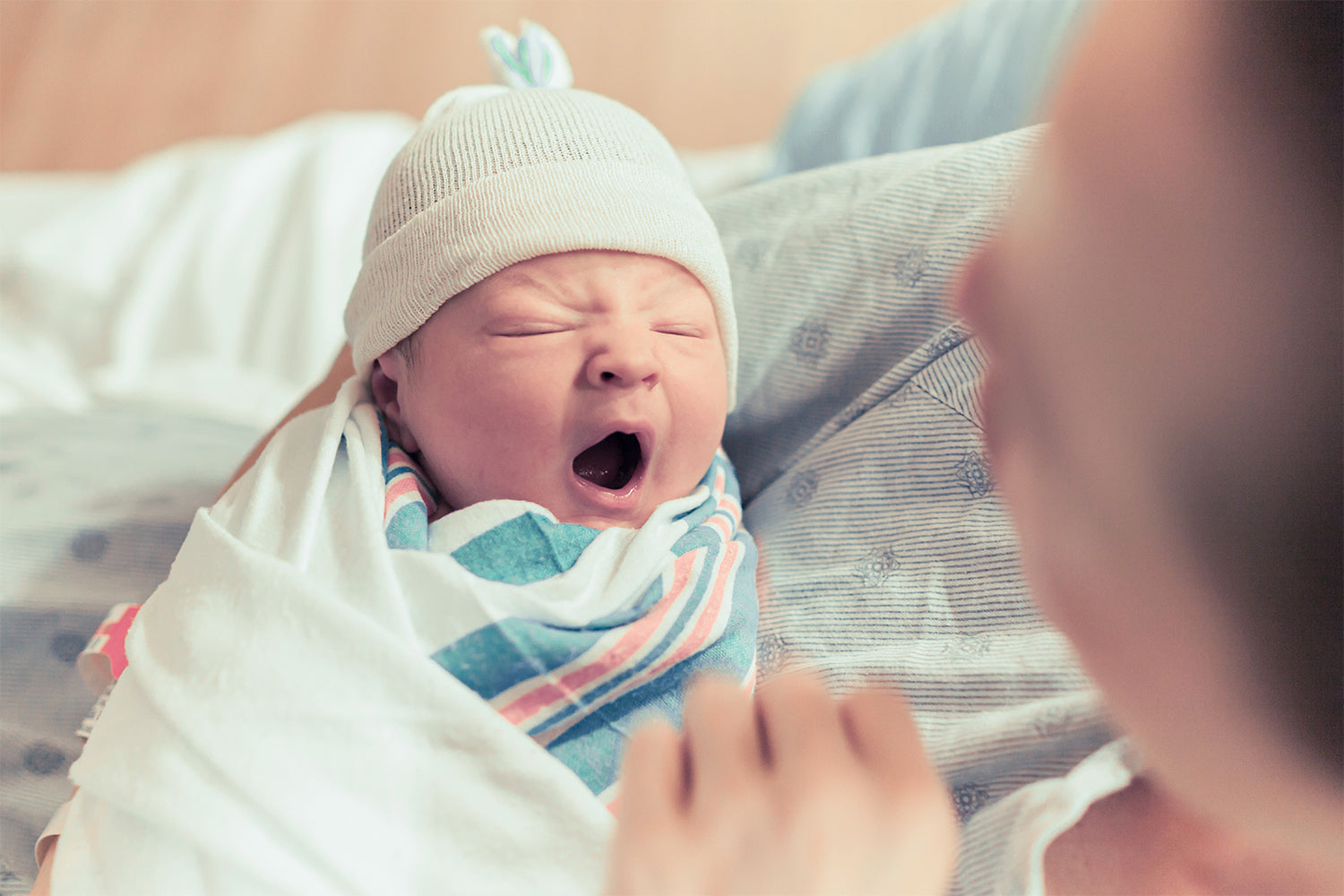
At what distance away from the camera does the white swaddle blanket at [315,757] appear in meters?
0.34

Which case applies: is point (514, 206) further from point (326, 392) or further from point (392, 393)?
point (326, 392)

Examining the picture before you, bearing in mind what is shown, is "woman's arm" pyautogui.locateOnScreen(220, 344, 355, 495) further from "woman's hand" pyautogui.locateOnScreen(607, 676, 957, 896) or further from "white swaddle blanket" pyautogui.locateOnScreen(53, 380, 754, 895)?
"woman's hand" pyautogui.locateOnScreen(607, 676, 957, 896)

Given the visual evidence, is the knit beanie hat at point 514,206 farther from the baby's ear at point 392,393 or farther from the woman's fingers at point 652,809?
the woman's fingers at point 652,809

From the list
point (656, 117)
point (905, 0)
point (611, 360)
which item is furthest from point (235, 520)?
point (905, 0)

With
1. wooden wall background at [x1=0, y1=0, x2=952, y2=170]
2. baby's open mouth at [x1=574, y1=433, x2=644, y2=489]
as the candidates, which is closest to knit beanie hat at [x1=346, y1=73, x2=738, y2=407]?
baby's open mouth at [x1=574, y1=433, x2=644, y2=489]

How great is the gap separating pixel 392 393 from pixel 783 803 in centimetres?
48

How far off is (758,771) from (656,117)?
4.83ft

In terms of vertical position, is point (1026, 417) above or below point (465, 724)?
above

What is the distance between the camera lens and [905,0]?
1427mm

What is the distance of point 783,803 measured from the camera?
18 centimetres

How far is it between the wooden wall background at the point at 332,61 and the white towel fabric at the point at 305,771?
1.28 meters

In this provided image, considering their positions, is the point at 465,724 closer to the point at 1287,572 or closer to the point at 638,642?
the point at 638,642

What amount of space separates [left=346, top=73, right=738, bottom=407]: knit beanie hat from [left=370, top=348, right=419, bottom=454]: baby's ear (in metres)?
0.01

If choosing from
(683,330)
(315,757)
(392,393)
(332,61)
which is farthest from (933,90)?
(332,61)
